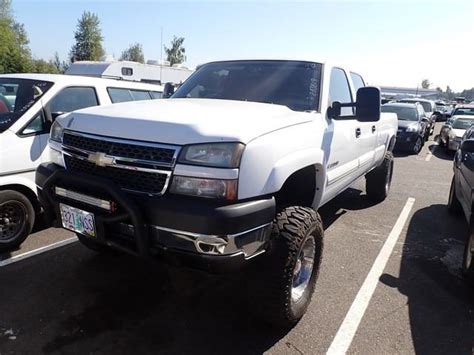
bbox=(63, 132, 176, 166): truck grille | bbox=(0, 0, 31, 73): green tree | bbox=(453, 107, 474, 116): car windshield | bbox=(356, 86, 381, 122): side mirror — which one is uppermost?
bbox=(0, 0, 31, 73): green tree

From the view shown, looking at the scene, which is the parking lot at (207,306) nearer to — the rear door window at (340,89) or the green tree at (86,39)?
the rear door window at (340,89)

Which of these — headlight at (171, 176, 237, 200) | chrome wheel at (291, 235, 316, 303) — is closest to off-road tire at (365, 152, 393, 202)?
chrome wheel at (291, 235, 316, 303)

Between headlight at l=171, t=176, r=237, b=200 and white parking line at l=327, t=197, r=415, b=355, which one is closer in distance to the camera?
A: headlight at l=171, t=176, r=237, b=200

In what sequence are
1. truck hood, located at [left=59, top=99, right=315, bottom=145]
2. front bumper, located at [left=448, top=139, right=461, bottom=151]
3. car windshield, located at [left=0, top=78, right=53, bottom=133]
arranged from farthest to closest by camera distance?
front bumper, located at [left=448, top=139, right=461, bottom=151] < car windshield, located at [left=0, top=78, right=53, bottom=133] < truck hood, located at [left=59, top=99, right=315, bottom=145]

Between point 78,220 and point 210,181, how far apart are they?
1014 mm

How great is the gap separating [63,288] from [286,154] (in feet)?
7.47

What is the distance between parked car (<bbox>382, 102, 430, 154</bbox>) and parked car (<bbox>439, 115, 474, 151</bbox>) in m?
0.89

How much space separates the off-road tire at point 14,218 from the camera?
13.1ft

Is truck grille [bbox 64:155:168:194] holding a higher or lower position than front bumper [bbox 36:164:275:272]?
higher

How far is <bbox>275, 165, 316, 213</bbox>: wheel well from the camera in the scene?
3.26 m

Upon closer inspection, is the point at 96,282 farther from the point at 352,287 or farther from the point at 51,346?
the point at 352,287

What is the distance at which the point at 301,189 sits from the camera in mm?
3414

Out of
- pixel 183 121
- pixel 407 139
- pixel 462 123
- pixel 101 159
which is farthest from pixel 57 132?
pixel 462 123

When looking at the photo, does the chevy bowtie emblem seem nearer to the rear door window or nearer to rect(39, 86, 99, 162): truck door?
rect(39, 86, 99, 162): truck door
